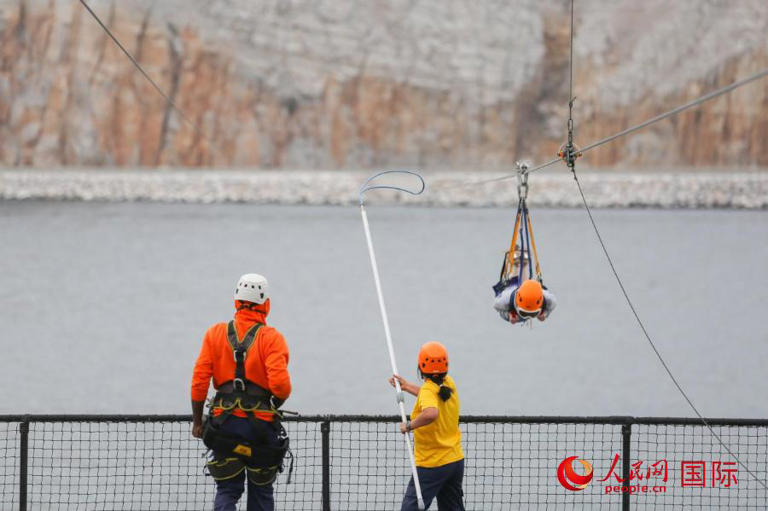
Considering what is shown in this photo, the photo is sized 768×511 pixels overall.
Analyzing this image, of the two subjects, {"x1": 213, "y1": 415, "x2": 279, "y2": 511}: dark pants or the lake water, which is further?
the lake water

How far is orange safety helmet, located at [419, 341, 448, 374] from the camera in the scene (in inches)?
234

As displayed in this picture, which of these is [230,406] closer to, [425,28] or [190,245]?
[190,245]

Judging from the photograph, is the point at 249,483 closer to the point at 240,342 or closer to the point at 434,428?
the point at 240,342

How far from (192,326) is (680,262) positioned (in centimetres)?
2746

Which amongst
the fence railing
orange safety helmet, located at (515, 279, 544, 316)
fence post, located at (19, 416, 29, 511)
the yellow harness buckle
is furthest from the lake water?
the yellow harness buckle

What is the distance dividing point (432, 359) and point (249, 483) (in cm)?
129

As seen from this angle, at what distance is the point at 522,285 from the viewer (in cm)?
756

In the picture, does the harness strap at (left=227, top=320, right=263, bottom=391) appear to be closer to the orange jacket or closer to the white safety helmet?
the orange jacket

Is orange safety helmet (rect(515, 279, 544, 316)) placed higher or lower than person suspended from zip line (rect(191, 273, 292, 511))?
higher

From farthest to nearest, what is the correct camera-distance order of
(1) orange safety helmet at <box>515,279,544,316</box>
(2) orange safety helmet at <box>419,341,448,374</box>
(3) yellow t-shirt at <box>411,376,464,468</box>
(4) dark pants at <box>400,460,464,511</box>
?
(1) orange safety helmet at <box>515,279,544,316</box>, (4) dark pants at <box>400,460,464,511</box>, (3) yellow t-shirt at <box>411,376,464,468</box>, (2) orange safety helmet at <box>419,341,448,374</box>

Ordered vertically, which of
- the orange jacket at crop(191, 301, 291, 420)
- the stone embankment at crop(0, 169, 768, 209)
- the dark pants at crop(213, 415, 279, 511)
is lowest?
the dark pants at crop(213, 415, 279, 511)

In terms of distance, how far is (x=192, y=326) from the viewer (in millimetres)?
31344

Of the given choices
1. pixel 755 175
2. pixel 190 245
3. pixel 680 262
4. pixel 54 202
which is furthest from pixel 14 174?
pixel 755 175

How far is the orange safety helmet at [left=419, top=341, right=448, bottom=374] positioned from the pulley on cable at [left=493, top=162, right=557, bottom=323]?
125cm
